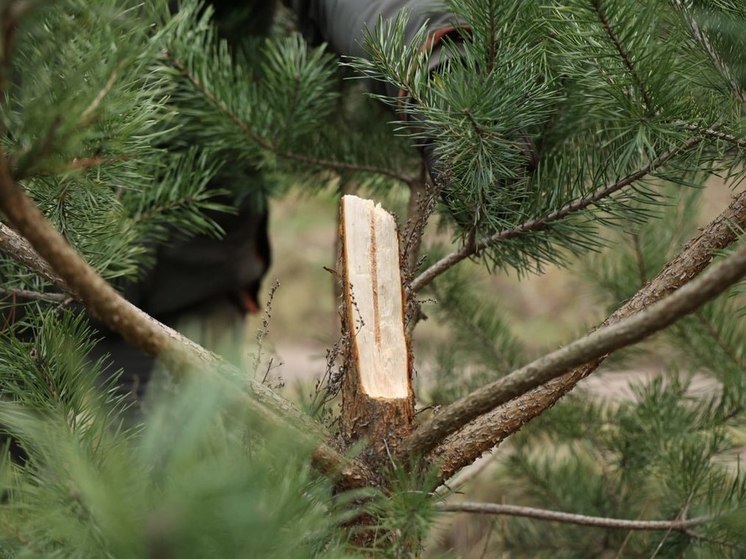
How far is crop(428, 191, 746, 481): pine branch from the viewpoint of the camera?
54 centimetres

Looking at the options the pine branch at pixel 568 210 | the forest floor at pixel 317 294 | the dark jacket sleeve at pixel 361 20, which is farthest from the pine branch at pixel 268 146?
the forest floor at pixel 317 294

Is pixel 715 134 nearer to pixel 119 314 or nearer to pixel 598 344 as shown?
pixel 598 344

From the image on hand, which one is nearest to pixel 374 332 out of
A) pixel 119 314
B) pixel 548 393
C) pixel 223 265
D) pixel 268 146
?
pixel 548 393

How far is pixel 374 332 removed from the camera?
1.90 ft

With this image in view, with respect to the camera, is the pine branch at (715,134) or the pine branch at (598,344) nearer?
the pine branch at (598,344)

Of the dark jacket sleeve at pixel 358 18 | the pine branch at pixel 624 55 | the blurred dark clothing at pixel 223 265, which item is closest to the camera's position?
the pine branch at pixel 624 55

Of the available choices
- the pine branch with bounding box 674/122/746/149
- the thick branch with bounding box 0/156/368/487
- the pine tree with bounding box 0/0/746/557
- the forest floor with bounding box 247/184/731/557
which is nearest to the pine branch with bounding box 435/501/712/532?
the pine tree with bounding box 0/0/746/557

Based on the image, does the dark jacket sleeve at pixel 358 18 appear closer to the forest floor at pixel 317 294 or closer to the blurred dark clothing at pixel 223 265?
the blurred dark clothing at pixel 223 265

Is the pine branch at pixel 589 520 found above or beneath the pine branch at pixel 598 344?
beneath

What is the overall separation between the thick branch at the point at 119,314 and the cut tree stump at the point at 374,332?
0.11ft

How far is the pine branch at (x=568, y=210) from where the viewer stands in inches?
22.8

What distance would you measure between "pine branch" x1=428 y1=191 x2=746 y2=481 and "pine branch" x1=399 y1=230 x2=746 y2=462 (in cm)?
6

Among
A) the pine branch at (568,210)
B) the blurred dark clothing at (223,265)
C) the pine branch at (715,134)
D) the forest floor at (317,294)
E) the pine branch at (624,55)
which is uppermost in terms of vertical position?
the pine branch at (624,55)

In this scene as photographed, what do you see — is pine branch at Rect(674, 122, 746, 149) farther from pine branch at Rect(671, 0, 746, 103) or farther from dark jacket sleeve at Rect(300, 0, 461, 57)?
dark jacket sleeve at Rect(300, 0, 461, 57)
